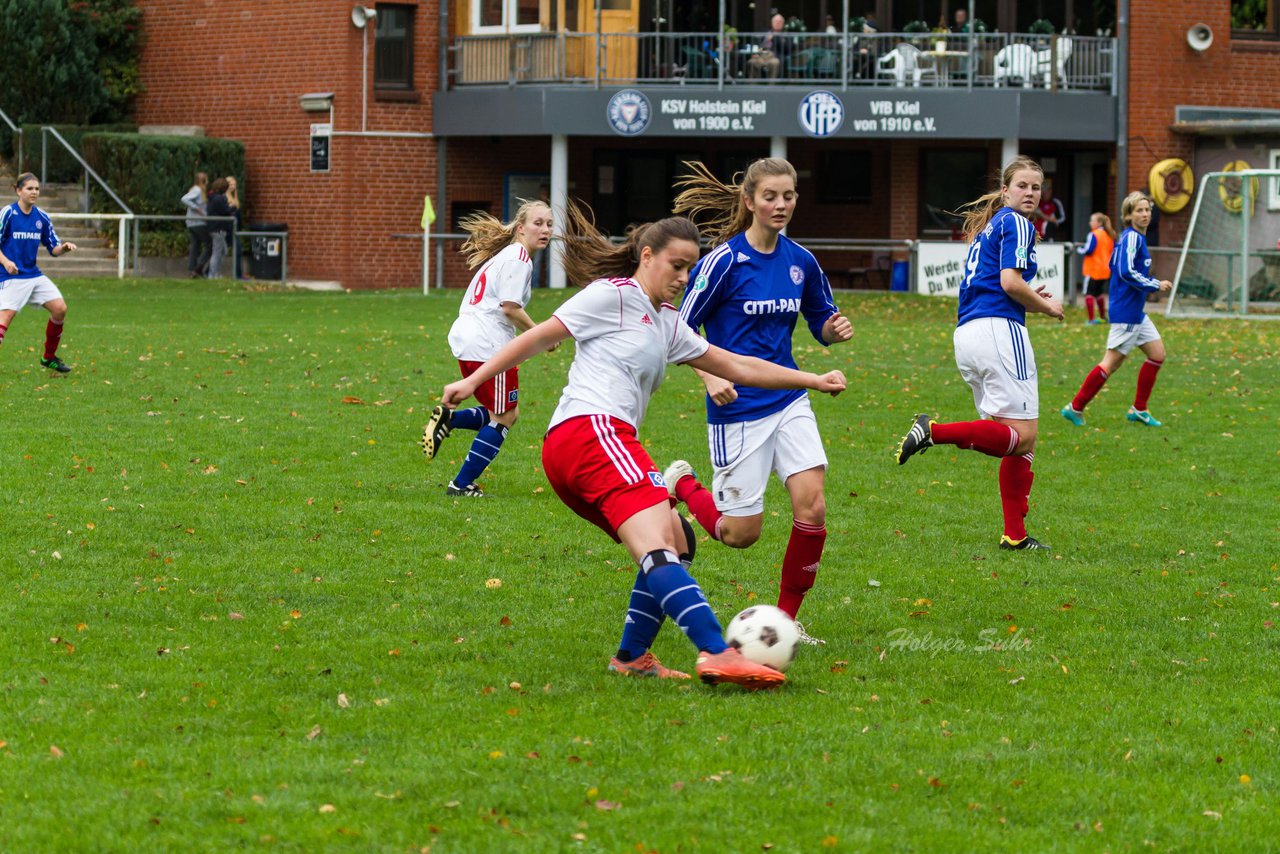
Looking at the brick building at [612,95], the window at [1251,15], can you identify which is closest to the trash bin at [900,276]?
the brick building at [612,95]

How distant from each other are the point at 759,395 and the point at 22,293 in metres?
11.7

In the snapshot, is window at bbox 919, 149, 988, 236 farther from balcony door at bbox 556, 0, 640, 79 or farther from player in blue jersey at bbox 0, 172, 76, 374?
player in blue jersey at bbox 0, 172, 76, 374

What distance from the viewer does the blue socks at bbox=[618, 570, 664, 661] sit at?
20.8 ft

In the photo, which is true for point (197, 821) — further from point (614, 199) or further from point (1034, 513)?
point (614, 199)

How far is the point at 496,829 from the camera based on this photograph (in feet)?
15.3

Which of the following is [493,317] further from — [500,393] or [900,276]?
[900,276]

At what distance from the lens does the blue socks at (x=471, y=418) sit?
1102 centimetres

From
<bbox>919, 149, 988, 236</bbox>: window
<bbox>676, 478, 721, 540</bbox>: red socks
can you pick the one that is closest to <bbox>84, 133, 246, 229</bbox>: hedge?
<bbox>919, 149, 988, 236</bbox>: window

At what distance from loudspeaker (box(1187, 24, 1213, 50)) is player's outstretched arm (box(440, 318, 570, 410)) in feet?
97.6

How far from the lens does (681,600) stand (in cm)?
593

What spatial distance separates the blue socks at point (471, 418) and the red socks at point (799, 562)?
429cm

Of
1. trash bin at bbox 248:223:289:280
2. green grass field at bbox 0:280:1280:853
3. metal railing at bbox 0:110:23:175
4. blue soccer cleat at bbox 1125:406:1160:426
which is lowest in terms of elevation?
green grass field at bbox 0:280:1280:853

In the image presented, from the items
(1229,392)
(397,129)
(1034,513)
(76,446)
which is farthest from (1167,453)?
(397,129)

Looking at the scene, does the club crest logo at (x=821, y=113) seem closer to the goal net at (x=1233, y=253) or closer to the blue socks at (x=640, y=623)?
the goal net at (x=1233, y=253)
